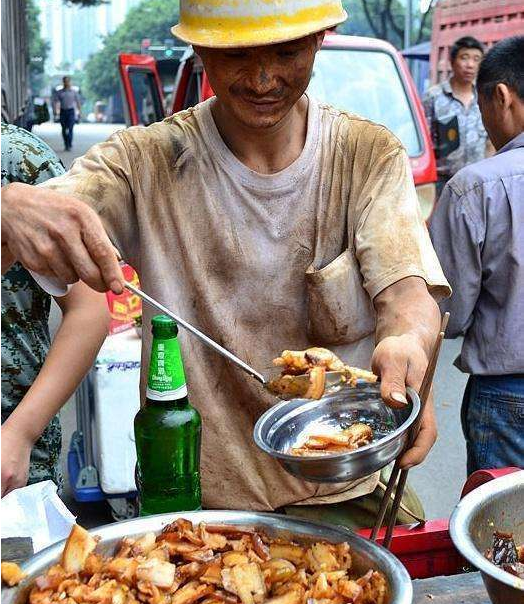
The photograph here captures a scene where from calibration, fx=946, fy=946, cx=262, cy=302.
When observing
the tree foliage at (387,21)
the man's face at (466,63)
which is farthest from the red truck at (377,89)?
the tree foliage at (387,21)

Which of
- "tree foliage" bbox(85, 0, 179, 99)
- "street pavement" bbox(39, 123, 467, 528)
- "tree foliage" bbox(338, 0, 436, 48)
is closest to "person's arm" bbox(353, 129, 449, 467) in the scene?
"street pavement" bbox(39, 123, 467, 528)

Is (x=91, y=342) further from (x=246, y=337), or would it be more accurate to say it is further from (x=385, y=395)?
(x=385, y=395)

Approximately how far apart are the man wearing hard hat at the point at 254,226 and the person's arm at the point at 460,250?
4.05 ft

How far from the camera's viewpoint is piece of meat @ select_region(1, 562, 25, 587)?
1581 millimetres

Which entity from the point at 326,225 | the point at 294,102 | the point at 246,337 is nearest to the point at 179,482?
the point at 246,337

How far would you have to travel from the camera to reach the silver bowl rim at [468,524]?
1446 millimetres

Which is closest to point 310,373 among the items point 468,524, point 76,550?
point 468,524

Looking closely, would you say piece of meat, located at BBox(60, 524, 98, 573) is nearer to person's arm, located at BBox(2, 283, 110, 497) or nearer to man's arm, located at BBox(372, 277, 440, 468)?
person's arm, located at BBox(2, 283, 110, 497)

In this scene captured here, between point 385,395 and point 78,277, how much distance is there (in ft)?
2.00

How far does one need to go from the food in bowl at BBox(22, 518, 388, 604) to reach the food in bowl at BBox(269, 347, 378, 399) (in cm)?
28

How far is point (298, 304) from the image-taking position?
2.26 m

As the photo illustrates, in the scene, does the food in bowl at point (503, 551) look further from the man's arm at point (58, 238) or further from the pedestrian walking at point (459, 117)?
the pedestrian walking at point (459, 117)

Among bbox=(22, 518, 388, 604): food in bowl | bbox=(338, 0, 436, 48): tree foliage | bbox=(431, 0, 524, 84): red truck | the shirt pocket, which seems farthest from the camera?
bbox=(338, 0, 436, 48): tree foliage

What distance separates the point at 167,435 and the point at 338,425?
1.15 ft
